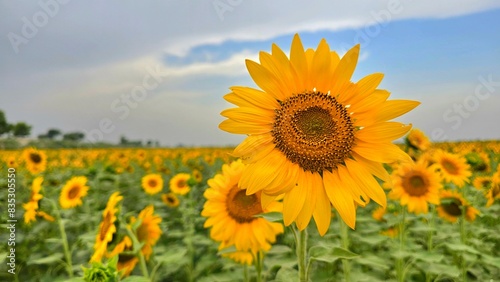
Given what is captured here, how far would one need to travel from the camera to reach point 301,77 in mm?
1481

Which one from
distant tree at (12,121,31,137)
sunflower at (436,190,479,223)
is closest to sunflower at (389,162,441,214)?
sunflower at (436,190,479,223)

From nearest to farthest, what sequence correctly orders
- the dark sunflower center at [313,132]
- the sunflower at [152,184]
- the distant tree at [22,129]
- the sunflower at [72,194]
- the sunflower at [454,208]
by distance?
the dark sunflower center at [313,132]
the sunflower at [454,208]
the sunflower at [72,194]
the sunflower at [152,184]
the distant tree at [22,129]

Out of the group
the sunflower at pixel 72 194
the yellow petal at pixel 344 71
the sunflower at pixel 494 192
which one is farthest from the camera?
the sunflower at pixel 72 194

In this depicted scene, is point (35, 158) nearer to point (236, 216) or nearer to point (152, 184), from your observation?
point (152, 184)

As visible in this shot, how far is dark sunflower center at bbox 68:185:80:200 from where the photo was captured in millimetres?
5007

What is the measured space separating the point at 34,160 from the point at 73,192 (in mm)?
2645

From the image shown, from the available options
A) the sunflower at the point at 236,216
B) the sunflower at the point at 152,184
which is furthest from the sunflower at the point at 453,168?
the sunflower at the point at 152,184

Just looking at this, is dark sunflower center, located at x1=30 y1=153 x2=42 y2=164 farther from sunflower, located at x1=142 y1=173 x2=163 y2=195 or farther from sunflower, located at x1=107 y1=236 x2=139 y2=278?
sunflower, located at x1=107 y1=236 x2=139 y2=278

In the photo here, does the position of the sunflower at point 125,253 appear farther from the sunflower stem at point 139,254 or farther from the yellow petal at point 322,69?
the yellow petal at point 322,69

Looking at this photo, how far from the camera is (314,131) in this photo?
1542 millimetres

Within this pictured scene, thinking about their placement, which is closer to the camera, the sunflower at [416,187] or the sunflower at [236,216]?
the sunflower at [236,216]

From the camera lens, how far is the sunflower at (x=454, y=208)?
13.9 feet

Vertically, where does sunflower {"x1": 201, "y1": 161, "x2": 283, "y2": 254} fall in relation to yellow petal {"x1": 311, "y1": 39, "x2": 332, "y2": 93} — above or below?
below

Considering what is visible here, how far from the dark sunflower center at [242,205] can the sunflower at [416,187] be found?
1.69 meters
